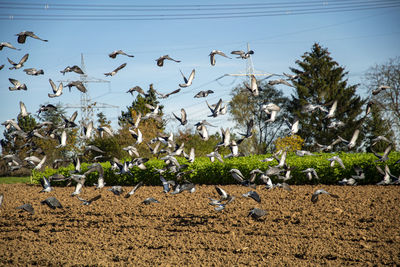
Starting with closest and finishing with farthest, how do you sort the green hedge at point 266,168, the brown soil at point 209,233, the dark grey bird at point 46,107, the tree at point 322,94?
the brown soil at point 209,233
the dark grey bird at point 46,107
the green hedge at point 266,168
the tree at point 322,94

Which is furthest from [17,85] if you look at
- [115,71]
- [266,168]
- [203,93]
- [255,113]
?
[255,113]

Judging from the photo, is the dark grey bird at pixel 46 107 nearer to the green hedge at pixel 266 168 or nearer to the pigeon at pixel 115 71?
the pigeon at pixel 115 71

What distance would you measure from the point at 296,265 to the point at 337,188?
6440 mm

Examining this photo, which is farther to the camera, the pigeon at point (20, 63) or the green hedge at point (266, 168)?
the green hedge at point (266, 168)

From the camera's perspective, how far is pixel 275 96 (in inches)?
1523

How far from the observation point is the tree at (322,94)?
33.1 metres

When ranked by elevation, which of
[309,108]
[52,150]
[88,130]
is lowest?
[52,150]

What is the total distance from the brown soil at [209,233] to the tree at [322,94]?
24.6m

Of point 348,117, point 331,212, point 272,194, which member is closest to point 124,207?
point 272,194

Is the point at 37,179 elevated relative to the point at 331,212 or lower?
lower

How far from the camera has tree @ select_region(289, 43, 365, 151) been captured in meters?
33.1

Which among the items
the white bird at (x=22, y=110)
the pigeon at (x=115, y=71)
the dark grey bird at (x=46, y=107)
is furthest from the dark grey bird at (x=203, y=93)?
the white bird at (x=22, y=110)

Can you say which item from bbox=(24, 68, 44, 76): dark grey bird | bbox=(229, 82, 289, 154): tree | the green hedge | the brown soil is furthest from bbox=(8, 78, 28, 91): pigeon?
bbox=(229, 82, 289, 154): tree

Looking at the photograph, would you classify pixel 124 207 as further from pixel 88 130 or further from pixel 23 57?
pixel 23 57
